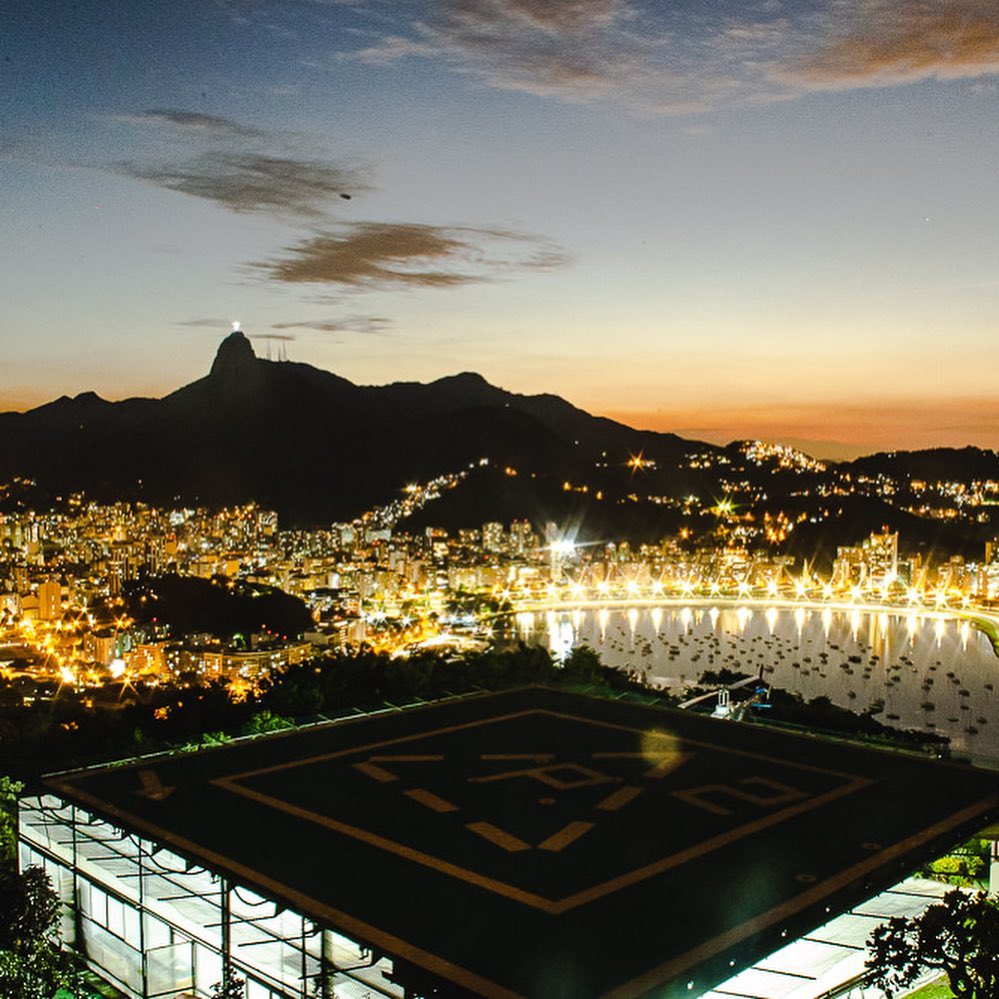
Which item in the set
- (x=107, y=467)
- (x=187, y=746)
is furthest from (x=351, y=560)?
(x=187, y=746)

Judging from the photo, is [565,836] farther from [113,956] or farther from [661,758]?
[113,956]

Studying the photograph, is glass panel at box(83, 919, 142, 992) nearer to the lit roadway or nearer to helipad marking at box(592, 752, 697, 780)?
helipad marking at box(592, 752, 697, 780)

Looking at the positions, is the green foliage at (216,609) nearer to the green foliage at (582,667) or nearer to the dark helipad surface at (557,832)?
the green foliage at (582,667)

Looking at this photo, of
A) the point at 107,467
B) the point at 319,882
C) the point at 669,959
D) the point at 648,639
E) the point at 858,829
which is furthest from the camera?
the point at 107,467

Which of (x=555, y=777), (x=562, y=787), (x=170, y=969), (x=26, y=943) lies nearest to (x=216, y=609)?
(x=555, y=777)

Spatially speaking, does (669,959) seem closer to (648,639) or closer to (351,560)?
(648,639)

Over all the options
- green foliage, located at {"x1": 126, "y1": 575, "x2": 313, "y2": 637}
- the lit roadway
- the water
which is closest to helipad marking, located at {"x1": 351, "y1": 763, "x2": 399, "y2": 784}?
the water

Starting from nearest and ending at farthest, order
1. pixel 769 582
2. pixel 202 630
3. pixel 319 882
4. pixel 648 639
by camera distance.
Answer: pixel 319 882 → pixel 202 630 → pixel 648 639 → pixel 769 582

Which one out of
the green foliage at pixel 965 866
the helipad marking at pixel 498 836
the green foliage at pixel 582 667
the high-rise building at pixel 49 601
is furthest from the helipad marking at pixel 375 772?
the high-rise building at pixel 49 601
